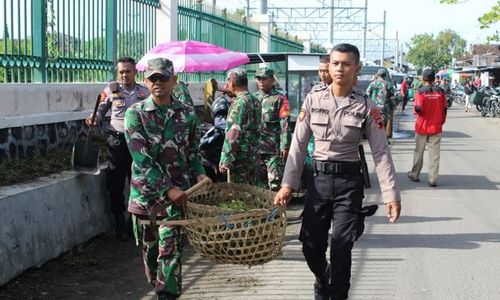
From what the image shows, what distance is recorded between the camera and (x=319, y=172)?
15.2 feet

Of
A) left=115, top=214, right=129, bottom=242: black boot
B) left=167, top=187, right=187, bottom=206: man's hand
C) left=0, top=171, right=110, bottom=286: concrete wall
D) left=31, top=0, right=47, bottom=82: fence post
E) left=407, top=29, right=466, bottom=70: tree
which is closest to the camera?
left=167, top=187, right=187, bottom=206: man's hand

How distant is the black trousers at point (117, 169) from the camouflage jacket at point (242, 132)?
1.11 m

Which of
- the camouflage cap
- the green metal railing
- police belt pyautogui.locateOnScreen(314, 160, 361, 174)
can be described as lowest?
police belt pyautogui.locateOnScreen(314, 160, 361, 174)

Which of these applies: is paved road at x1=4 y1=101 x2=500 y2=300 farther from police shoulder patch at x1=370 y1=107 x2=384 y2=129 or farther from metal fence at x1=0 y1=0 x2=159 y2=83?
metal fence at x1=0 y1=0 x2=159 y2=83

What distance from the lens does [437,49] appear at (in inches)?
3939

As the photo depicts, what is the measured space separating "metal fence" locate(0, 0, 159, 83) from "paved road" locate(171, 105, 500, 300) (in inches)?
105

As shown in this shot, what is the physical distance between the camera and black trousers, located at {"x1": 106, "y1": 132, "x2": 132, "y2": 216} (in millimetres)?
6781

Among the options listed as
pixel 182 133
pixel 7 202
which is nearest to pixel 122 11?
pixel 7 202

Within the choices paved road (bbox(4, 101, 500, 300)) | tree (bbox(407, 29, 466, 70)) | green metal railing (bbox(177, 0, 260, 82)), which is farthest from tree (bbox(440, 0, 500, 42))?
tree (bbox(407, 29, 466, 70))

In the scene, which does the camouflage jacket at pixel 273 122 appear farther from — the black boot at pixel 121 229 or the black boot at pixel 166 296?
the black boot at pixel 166 296

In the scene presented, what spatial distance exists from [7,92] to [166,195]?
2.53 meters

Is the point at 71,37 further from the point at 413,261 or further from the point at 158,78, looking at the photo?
the point at 413,261

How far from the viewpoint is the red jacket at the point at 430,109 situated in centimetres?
1054

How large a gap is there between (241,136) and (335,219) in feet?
6.42
